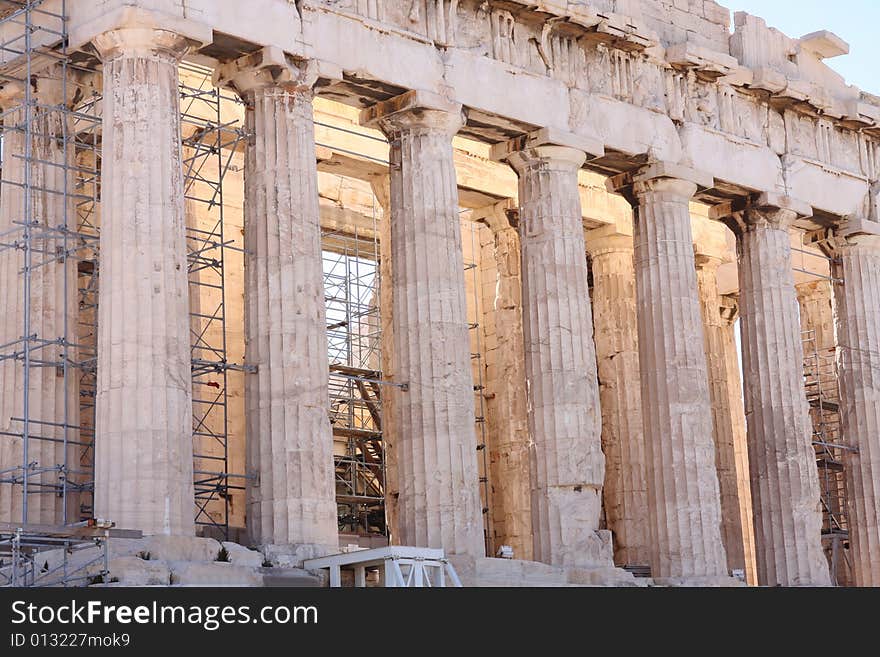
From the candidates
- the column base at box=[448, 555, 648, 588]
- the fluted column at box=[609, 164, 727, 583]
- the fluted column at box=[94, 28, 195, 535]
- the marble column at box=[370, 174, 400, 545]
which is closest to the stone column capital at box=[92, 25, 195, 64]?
the fluted column at box=[94, 28, 195, 535]

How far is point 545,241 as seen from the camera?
35.9 metres

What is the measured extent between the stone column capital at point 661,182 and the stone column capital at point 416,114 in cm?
592

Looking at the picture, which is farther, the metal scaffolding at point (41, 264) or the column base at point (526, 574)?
the column base at point (526, 574)

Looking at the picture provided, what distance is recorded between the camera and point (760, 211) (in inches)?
1614

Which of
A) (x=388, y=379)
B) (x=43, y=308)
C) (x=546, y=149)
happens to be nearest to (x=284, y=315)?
(x=43, y=308)

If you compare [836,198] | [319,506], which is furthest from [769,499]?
[319,506]

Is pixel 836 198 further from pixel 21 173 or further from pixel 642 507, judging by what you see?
pixel 21 173

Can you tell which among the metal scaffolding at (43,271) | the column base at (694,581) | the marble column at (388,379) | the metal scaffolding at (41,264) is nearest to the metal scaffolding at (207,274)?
the metal scaffolding at (43,271)

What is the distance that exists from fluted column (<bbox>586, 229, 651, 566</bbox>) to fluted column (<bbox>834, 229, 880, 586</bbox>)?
17.1 ft

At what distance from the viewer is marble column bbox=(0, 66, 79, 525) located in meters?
30.3

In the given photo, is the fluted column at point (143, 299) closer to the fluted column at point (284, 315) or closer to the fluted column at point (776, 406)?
the fluted column at point (284, 315)

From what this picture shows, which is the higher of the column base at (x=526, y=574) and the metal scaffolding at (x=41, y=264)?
the metal scaffolding at (x=41, y=264)

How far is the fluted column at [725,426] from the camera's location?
45250 millimetres

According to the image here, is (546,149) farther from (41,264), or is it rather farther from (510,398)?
(41,264)
